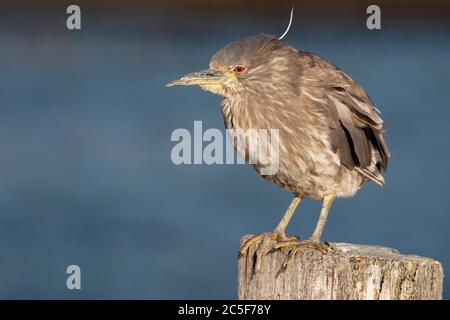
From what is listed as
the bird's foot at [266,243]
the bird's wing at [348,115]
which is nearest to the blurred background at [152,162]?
the bird's wing at [348,115]

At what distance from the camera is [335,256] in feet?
16.3

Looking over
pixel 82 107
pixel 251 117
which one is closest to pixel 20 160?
pixel 82 107

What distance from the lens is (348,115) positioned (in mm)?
6047

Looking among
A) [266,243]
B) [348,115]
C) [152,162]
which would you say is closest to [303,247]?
[266,243]

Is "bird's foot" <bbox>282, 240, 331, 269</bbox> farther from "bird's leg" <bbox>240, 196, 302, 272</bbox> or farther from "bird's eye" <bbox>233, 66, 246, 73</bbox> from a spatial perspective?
"bird's eye" <bbox>233, 66, 246, 73</bbox>

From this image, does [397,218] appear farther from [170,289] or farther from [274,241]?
[274,241]

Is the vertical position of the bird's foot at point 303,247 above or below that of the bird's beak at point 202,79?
below

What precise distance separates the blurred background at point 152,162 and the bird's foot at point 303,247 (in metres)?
5.08

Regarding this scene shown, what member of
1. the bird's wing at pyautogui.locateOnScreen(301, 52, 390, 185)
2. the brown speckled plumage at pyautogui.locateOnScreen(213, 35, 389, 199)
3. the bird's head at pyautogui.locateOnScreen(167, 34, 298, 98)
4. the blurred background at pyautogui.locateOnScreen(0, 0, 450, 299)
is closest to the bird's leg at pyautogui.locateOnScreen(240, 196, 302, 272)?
the brown speckled plumage at pyautogui.locateOnScreen(213, 35, 389, 199)

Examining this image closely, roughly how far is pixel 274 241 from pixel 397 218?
7.23 meters

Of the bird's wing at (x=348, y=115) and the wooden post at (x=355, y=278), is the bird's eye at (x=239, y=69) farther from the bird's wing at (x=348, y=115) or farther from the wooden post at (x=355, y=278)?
the wooden post at (x=355, y=278)

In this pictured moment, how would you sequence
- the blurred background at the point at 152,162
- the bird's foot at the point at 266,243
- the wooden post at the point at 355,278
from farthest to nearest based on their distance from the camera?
the blurred background at the point at 152,162
the bird's foot at the point at 266,243
the wooden post at the point at 355,278

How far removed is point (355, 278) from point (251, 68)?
5.37 ft

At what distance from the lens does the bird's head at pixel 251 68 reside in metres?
5.88
